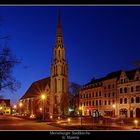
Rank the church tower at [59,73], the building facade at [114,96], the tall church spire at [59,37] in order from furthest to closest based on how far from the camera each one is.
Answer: the building facade at [114,96] → the church tower at [59,73] → the tall church spire at [59,37]

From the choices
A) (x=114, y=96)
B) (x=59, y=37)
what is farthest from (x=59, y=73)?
(x=114, y=96)

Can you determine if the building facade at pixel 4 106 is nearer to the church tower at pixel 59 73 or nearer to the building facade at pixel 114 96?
the church tower at pixel 59 73

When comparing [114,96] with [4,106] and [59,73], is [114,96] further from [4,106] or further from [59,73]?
[4,106]

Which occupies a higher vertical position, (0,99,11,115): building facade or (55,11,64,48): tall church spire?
(55,11,64,48): tall church spire

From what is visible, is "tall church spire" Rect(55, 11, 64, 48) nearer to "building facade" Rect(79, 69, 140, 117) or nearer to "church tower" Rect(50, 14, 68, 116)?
"church tower" Rect(50, 14, 68, 116)

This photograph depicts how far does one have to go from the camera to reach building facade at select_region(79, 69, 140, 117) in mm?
4754

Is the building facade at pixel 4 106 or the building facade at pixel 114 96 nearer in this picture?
the building facade at pixel 4 106

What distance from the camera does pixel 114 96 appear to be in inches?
224

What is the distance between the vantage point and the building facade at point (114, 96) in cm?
475

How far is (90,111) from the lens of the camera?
16.8 feet

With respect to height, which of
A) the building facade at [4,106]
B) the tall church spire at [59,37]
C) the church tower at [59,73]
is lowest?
the building facade at [4,106]

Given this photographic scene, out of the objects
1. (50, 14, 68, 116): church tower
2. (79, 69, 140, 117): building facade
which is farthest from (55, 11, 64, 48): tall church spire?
(79, 69, 140, 117): building facade

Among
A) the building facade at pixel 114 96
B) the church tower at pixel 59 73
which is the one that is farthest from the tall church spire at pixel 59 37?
the building facade at pixel 114 96
